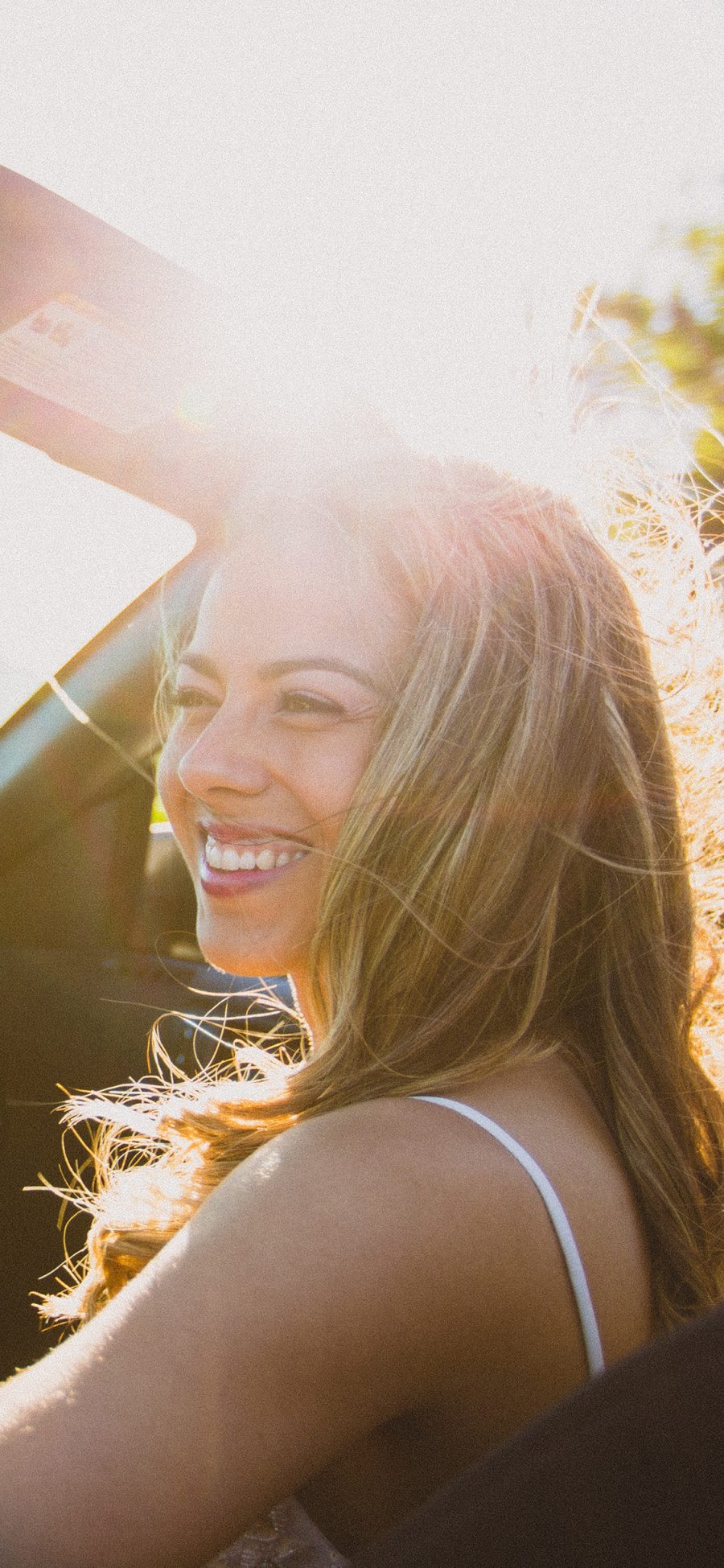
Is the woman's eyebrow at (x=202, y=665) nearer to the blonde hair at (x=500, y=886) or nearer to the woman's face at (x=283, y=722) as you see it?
the woman's face at (x=283, y=722)

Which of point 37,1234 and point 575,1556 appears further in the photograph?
point 37,1234

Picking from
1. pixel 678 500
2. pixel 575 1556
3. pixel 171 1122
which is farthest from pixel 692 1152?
pixel 678 500

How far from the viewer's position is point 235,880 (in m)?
1.97

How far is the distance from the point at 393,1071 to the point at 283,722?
534 millimetres

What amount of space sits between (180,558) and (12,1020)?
3.70ft

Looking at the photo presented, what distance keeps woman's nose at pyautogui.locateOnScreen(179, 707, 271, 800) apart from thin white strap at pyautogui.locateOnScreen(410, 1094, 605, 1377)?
660mm

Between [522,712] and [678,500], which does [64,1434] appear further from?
[678,500]

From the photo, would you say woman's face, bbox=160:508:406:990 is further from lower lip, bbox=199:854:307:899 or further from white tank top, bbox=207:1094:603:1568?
white tank top, bbox=207:1094:603:1568

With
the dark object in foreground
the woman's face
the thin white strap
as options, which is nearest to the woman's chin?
the woman's face

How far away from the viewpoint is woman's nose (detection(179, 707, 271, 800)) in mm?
1896

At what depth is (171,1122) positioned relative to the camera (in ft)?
6.38

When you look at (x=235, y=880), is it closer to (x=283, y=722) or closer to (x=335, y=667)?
(x=283, y=722)

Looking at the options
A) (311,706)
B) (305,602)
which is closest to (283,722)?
(311,706)

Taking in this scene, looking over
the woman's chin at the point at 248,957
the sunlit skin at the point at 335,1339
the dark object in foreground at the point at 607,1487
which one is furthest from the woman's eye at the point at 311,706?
the dark object in foreground at the point at 607,1487
